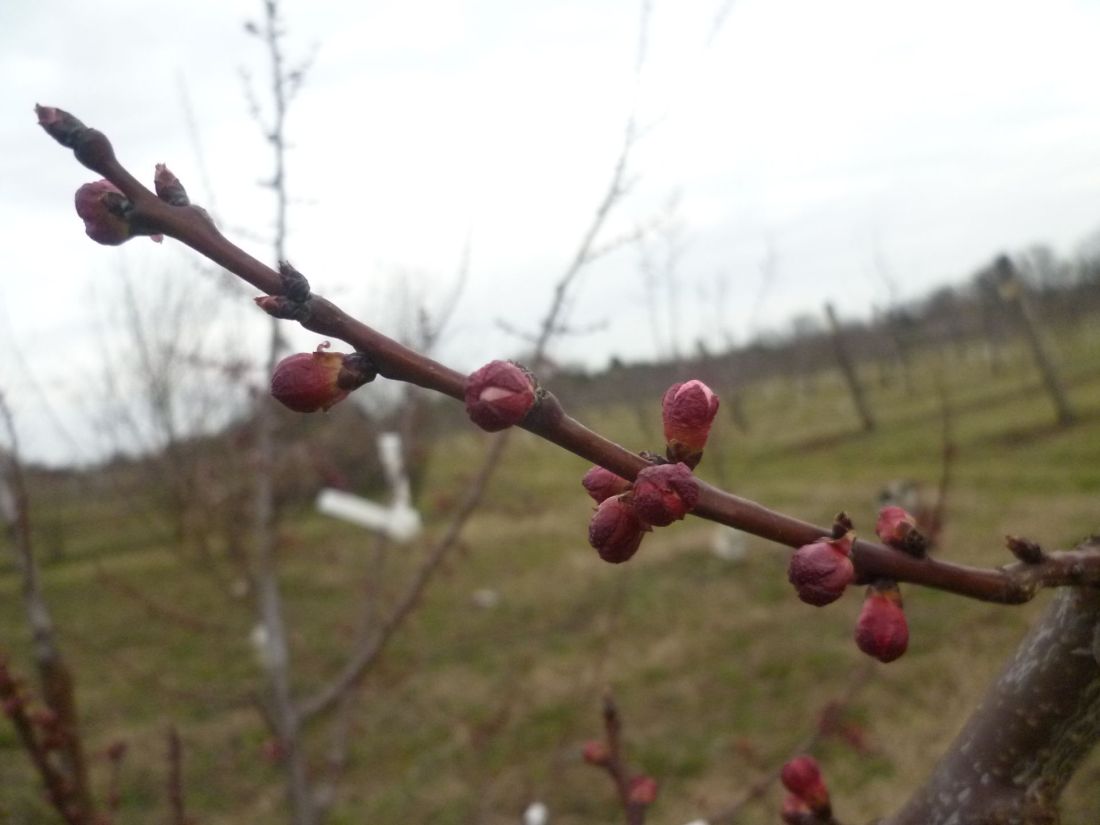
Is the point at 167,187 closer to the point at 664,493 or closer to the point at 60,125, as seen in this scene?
the point at 60,125

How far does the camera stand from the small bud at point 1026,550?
69 cm

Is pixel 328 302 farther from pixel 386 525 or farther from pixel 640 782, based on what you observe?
pixel 386 525

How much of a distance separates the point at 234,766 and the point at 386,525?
463cm

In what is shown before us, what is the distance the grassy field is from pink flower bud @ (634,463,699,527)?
181cm

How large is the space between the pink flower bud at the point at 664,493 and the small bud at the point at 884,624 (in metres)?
0.20

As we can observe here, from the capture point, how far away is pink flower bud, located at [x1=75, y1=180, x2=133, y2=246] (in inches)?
22.1

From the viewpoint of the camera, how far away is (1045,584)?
70 cm

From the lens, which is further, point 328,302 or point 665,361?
point 665,361

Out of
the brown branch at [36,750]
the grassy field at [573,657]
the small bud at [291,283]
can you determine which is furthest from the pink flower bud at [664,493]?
the grassy field at [573,657]

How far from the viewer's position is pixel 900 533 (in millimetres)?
723

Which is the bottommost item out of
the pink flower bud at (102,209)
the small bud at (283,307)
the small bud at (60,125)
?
the small bud at (283,307)

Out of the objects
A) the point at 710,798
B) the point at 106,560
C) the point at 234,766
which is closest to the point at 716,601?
the point at 710,798

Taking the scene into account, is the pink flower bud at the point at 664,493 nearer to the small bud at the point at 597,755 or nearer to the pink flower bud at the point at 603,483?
the pink flower bud at the point at 603,483

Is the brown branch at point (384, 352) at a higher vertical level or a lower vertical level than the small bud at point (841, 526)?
higher
